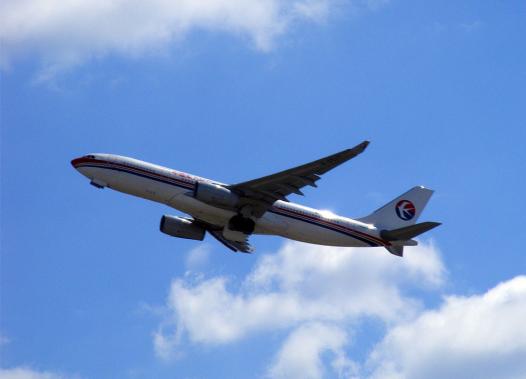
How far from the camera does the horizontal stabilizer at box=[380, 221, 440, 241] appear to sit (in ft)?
189

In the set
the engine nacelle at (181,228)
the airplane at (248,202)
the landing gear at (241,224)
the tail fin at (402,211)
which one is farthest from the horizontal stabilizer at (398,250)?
the engine nacelle at (181,228)

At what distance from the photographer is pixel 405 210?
65625mm

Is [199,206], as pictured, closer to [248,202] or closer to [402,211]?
[248,202]

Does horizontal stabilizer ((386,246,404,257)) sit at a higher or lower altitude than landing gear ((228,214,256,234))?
lower

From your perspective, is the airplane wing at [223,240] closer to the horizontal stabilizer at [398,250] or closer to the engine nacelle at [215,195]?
the engine nacelle at [215,195]

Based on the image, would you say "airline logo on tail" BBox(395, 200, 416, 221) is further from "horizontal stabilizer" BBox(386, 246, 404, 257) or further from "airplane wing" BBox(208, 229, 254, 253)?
"airplane wing" BBox(208, 229, 254, 253)

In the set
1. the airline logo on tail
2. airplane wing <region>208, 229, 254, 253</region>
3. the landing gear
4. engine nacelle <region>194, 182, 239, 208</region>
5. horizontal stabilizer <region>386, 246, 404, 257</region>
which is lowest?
horizontal stabilizer <region>386, 246, 404, 257</region>

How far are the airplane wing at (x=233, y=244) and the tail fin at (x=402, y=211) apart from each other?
7.87 m

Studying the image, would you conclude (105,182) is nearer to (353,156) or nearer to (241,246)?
(241,246)

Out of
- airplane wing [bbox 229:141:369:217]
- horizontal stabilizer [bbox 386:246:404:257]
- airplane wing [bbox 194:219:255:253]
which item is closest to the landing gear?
airplane wing [bbox 229:141:369:217]

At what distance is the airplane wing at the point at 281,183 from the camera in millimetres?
54875

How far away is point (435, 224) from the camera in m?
57.0

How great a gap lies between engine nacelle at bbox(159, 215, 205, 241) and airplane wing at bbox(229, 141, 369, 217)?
23.6ft

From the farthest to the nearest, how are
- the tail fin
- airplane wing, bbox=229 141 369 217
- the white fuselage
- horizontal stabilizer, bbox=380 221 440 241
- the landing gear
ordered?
the tail fin < the landing gear < the white fuselage < horizontal stabilizer, bbox=380 221 440 241 < airplane wing, bbox=229 141 369 217
